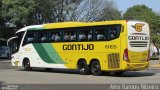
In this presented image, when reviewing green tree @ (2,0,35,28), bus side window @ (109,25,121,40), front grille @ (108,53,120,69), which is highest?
green tree @ (2,0,35,28)

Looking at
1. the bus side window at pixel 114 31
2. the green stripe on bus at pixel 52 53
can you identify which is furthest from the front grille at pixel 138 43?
the green stripe on bus at pixel 52 53

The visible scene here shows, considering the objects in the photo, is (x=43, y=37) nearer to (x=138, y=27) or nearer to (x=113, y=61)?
(x=113, y=61)

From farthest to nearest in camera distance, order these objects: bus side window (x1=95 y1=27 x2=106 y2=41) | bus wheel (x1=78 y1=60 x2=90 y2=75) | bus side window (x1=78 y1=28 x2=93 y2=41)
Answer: bus wheel (x1=78 y1=60 x2=90 y2=75), bus side window (x1=78 y1=28 x2=93 y2=41), bus side window (x1=95 y1=27 x2=106 y2=41)

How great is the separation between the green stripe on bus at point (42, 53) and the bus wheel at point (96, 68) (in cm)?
392

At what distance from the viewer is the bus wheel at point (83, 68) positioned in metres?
27.3

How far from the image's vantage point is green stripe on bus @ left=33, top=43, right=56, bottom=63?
30.4 meters

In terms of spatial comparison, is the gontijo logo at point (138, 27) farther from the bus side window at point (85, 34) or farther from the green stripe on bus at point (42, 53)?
the green stripe on bus at point (42, 53)

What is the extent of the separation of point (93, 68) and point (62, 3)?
42.2m

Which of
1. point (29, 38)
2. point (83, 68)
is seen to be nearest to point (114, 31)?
point (83, 68)

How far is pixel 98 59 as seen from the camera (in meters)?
26.6

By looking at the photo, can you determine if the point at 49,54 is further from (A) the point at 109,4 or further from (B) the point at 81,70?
(A) the point at 109,4

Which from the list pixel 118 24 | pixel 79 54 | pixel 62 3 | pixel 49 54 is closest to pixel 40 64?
pixel 49 54

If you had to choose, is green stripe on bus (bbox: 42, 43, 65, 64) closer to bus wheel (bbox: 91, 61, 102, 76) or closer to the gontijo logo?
bus wheel (bbox: 91, 61, 102, 76)

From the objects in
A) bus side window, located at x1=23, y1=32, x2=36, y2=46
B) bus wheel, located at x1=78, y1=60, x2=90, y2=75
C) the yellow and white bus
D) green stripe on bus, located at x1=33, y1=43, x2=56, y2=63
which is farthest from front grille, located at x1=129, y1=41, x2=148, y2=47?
bus side window, located at x1=23, y1=32, x2=36, y2=46
